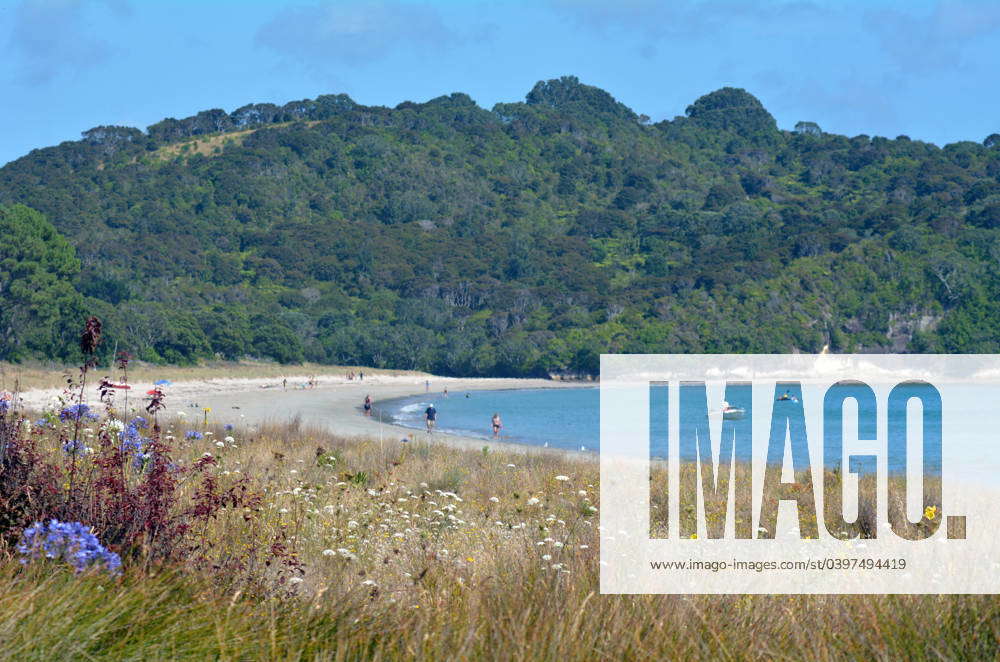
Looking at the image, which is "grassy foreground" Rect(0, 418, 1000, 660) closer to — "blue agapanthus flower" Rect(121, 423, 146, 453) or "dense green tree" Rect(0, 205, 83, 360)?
"blue agapanthus flower" Rect(121, 423, 146, 453)

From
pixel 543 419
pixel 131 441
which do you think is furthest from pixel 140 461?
pixel 543 419

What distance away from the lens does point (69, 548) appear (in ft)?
11.6

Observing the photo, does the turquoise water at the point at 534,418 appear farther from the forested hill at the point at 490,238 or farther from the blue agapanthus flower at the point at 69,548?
the forested hill at the point at 490,238

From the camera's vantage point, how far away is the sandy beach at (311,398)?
22.8 metres

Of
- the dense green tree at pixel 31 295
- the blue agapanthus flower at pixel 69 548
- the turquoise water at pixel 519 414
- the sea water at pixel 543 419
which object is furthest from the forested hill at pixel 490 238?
the blue agapanthus flower at pixel 69 548

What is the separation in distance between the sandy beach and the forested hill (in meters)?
6.85

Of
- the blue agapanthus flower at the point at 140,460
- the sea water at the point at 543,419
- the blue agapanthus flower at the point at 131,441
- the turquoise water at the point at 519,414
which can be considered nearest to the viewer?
the blue agapanthus flower at the point at 131,441

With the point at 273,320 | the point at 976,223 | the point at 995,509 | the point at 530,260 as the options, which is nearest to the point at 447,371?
the point at 273,320

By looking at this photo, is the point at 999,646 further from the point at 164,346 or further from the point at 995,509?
the point at 164,346

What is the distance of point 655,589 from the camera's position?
4.04m

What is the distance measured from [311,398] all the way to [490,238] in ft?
259

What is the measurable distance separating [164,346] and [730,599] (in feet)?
207

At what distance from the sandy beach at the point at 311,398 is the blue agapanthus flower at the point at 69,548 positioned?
43.4 feet

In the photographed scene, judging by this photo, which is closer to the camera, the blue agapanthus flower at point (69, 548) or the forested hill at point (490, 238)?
the blue agapanthus flower at point (69, 548)
